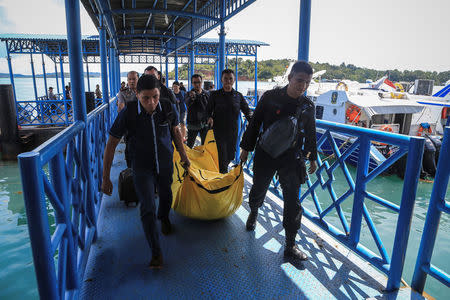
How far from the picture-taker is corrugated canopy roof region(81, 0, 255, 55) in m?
5.44

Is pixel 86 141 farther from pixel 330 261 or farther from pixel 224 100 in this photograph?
pixel 330 261

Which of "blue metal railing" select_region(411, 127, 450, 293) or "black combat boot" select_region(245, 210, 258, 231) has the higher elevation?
"blue metal railing" select_region(411, 127, 450, 293)

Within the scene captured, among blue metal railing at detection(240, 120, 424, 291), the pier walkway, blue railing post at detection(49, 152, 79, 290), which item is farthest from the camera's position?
the pier walkway

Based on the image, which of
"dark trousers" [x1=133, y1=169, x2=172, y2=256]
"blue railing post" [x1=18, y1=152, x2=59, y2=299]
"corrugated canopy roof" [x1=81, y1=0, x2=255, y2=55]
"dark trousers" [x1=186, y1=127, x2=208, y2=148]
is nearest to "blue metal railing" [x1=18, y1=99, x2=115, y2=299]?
"blue railing post" [x1=18, y1=152, x2=59, y2=299]

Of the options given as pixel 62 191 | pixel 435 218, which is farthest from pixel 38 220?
pixel 435 218

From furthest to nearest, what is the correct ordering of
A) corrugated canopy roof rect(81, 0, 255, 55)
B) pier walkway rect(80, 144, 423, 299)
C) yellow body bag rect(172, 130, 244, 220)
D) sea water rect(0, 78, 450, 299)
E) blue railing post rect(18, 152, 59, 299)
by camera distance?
corrugated canopy roof rect(81, 0, 255, 55), sea water rect(0, 78, 450, 299), yellow body bag rect(172, 130, 244, 220), pier walkway rect(80, 144, 423, 299), blue railing post rect(18, 152, 59, 299)

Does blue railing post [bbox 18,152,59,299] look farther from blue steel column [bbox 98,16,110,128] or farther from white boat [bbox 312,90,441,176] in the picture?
white boat [bbox 312,90,441,176]

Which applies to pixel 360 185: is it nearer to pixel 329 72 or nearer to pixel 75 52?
pixel 75 52

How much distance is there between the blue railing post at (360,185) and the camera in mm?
2494

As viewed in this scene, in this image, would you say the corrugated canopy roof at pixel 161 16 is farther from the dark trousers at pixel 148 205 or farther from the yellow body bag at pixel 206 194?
the dark trousers at pixel 148 205

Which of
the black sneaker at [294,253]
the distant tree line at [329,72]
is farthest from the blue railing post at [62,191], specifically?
the distant tree line at [329,72]

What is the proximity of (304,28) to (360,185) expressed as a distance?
6.22 feet

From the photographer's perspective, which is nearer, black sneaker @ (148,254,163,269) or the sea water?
black sneaker @ (148,254,163,269)

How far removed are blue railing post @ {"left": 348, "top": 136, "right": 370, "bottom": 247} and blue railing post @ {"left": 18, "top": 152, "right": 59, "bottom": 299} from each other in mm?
2337
